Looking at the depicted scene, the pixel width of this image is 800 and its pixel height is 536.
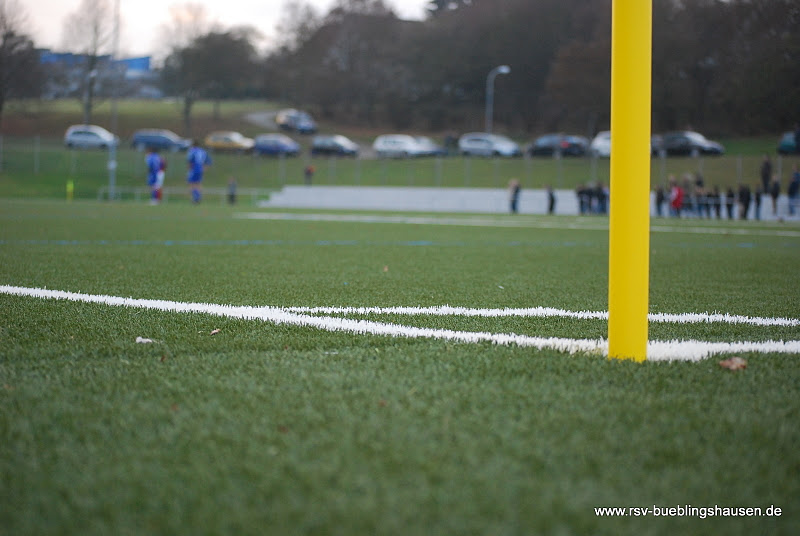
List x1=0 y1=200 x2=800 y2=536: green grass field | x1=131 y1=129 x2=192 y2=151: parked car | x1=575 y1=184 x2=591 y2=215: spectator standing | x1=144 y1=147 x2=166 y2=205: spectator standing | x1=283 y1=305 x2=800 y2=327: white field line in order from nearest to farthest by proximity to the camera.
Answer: x1=0 y1=200 x2=800 y2=536: green grass field
x1=283 y1=305 x2=800 y2=327: white field line
x1=144 y1=147 x2=166 y2=205: spectator standing
x1=575 y1=184 x2=591 y2=215: spectator standing
x1=131 y1=129 x2=192 y2=151: parked car

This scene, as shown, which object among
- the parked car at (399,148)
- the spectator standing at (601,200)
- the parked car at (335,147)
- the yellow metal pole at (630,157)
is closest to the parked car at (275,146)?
the parked car at (335,147)

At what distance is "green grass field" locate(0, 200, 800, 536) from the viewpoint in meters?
1.64

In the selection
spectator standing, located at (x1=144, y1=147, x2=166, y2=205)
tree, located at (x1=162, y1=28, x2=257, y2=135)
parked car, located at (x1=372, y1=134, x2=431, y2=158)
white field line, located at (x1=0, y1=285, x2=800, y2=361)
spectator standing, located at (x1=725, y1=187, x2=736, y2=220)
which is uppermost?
tree, located at (x1=162, y1=28, x2=257, y2=135)

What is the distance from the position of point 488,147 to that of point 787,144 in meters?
20.0

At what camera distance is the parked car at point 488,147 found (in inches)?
2080

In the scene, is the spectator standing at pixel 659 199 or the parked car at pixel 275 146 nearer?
the spectator standing at pixel 659 199

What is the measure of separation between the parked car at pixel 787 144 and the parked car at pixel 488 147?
56.3ft

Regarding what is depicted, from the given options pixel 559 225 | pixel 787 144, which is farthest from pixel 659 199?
pixel 559 225

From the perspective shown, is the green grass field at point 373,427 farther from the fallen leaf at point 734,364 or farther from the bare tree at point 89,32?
the bare tree at point 89,32

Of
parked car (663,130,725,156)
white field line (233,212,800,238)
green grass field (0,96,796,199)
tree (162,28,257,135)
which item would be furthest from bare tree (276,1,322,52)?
white field line (233,212,800,238)

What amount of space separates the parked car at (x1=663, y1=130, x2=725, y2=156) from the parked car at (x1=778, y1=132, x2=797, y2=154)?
5331 mm

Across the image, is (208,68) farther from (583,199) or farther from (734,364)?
(734,364)

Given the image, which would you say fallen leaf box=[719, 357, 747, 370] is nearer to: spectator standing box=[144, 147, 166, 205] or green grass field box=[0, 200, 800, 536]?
green grass field box=[0, 200, 800, 536]

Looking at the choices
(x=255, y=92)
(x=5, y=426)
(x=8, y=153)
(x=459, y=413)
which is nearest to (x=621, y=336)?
(x=459, y=413)
